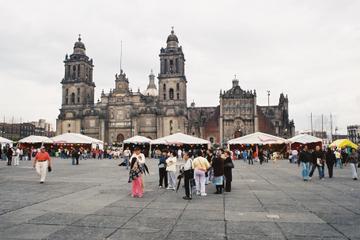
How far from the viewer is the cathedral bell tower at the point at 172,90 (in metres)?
64.7

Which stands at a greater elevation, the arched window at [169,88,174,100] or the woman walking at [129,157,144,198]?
the arched window at [169,88,174,100]

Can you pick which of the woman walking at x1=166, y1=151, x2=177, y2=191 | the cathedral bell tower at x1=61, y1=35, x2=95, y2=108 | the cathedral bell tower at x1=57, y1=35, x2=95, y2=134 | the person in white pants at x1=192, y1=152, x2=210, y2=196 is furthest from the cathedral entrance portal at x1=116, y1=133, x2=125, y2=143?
the person in white pants at x1=192, y1=152, x2=210, y2=196

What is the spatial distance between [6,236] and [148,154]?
1692 inches

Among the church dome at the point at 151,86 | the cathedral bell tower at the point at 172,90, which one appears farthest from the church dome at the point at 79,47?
the church dome at the point at 151,86

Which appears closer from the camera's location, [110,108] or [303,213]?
[303,213]

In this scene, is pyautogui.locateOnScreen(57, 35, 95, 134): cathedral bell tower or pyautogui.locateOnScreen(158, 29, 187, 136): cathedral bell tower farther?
pyautogui.locateOnScreen(57, 35, 95, 134): cathedral bell tower

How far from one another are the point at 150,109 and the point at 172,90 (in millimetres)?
6029

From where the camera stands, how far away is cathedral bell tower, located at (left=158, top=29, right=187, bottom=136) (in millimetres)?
64688

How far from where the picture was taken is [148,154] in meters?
48.2

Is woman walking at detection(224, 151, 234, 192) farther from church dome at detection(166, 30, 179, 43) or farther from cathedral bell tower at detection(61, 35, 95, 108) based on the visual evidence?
cathedral bell tower at detection(61, 35, 95, 108)

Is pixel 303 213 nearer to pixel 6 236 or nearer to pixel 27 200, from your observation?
pixel 6 236

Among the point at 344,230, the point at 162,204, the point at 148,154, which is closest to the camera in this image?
the point at 344,230

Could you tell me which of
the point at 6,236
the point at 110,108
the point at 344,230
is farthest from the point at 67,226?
the point at 110,108

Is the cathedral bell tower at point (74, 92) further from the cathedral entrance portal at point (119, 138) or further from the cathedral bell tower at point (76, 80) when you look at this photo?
the cathedral entrance portal at point (119, 138)
